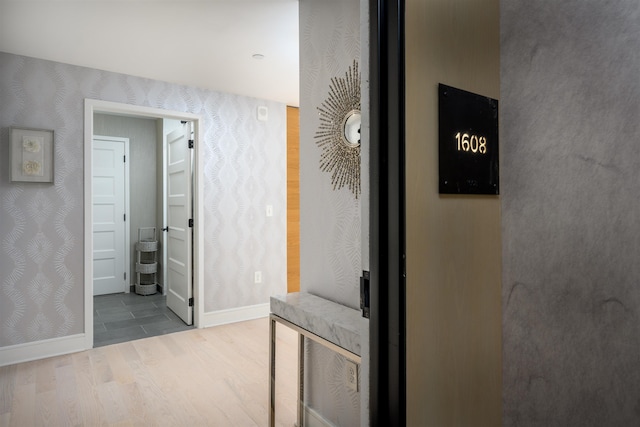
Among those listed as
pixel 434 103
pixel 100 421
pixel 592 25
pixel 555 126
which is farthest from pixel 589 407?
pixel 100 421

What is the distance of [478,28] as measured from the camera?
1188 mm

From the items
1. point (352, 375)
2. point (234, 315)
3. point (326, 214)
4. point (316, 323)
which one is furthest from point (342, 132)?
point (234, 315)

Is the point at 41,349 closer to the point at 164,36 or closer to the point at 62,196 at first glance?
the point at 62,196

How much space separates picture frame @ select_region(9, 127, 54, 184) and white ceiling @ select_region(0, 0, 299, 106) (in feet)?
2.00

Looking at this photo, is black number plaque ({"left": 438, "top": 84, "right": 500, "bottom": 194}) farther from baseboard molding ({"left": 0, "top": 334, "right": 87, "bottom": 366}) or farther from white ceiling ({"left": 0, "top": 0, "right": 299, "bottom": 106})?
baseboard molding ({"left": 0, "top": 334, "right": 87, "bottom": 366})

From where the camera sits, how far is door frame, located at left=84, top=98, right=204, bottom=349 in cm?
317

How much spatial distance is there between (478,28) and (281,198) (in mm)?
3264

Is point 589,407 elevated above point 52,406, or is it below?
above

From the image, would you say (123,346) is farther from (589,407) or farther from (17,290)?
(589,407)

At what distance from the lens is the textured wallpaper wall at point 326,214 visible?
5.83 ft

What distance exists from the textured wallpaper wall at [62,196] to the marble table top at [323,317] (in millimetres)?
2122

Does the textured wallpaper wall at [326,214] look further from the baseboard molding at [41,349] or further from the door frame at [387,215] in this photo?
the baseboard molding at [41,349]

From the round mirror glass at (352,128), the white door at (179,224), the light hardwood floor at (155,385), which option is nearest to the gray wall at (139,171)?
the white door at (179,224)

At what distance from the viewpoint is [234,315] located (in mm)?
3949
